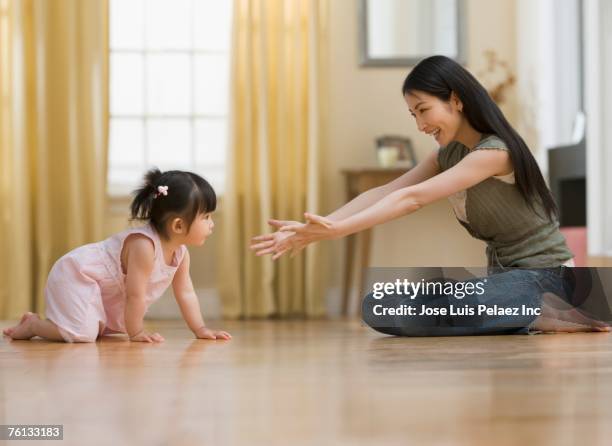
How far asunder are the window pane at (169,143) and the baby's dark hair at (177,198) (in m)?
2.09

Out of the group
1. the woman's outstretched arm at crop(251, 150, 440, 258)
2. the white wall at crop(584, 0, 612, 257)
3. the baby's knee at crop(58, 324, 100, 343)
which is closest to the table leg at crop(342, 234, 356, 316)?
the white wall at crop(584, 0, 612, 257)

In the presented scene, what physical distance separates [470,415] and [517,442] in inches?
6.9

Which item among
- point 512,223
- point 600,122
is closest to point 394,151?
point 600,122

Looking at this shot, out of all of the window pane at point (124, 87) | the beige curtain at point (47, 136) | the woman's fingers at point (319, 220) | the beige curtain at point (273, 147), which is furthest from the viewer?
the window pane at point (124, 87)

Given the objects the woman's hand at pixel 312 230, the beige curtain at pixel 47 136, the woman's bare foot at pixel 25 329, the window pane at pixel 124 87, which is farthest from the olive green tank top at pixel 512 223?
the window pane at pixel 124 87

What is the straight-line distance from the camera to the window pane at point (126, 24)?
4.59 metres

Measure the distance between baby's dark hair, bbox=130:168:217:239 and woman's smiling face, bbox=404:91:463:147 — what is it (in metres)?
0.59

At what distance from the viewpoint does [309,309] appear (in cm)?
445

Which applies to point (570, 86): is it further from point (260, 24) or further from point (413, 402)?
point (413, 402)

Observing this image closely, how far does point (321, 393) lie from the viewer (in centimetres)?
141

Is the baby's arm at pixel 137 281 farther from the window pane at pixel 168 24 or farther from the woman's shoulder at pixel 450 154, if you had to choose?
the window pane at pixel 168 24

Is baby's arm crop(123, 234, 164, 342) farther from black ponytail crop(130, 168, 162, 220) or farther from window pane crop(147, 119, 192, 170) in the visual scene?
window pane crop(147, 119, 192, 170)

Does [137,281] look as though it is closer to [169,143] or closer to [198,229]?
[198,229]

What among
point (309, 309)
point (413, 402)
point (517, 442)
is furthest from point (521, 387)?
point (309, 309)
